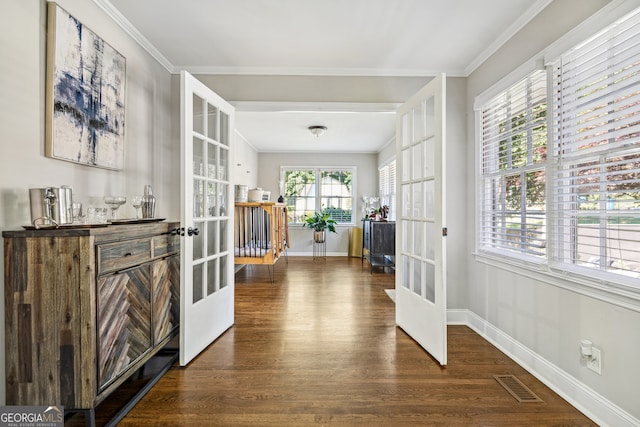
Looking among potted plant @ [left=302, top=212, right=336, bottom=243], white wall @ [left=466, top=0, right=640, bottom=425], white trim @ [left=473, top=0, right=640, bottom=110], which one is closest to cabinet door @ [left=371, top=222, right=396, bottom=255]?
potted plant @ [left=302, top=212, right=336, bottom=243]

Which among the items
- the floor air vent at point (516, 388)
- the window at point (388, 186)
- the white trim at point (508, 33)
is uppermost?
the white trim at point (508, 33)

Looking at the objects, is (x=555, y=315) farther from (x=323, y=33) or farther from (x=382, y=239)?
(x=382, y=239)

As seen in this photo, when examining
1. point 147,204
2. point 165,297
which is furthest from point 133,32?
point 165,297

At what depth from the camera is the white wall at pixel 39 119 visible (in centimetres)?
143

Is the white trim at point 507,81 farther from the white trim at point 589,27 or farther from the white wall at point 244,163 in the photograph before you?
the white wall at point 244,163

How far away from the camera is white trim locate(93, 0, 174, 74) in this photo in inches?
79.7

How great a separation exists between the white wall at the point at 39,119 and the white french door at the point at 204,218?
589 mm

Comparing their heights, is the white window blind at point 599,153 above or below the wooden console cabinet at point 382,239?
above

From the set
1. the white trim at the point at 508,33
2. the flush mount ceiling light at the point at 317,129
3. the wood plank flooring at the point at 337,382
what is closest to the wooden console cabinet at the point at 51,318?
the wood plank flooring at the point at 337,382

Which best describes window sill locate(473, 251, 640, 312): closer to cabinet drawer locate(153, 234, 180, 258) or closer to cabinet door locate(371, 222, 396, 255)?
cabinet drawer locate(153, 234, 180, 258)

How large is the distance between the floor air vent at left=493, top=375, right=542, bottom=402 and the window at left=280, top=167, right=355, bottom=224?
17.8 feet

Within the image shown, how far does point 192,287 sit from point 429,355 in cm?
187

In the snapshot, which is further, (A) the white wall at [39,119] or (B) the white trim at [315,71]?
(B) the white trim at [315,71]

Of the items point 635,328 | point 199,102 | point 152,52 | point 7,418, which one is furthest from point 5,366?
point 635,328
